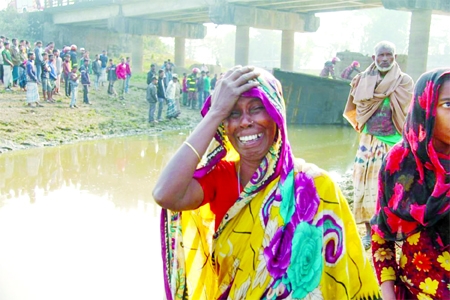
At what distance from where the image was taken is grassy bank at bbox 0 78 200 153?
1273cm

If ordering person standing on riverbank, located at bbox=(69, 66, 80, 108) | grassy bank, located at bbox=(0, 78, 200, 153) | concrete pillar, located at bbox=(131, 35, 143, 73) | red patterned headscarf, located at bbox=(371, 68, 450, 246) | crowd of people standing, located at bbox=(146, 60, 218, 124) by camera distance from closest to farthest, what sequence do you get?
red patterned headscarf, located at bbox=(371, 68, 450, 246), grassy bank, located at bbox=(0, 78, 200, 153), person standing on riverbank, located at bbox=(69, 66, 80, 108), crowd of people standing, located at bbox=(146, 60, 218, 124), concrete pillar, located at bbox=(131, 35, 143, 73)

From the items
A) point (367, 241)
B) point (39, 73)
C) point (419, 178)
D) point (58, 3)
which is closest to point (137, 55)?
point (58, 3)

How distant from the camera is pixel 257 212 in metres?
2.04

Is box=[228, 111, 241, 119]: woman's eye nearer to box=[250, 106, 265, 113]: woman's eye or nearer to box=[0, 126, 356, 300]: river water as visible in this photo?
box=[250, 106, 265, 113]: woman's eye

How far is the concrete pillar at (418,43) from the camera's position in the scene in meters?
21.0

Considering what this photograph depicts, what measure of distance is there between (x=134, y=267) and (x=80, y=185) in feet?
12.9

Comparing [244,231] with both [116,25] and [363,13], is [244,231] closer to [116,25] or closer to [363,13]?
[116,25]

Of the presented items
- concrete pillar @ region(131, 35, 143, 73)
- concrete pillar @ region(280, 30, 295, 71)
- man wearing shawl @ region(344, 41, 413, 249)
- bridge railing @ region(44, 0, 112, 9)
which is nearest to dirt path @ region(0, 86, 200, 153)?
man wearing shawl @ region(344, 41, 413, 249)

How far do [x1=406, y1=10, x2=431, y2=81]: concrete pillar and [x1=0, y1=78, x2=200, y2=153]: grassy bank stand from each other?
9.00 metres

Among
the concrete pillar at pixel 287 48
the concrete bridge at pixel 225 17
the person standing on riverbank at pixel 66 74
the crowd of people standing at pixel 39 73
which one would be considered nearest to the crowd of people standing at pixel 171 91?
the crowd of people standing at pixel 39 73

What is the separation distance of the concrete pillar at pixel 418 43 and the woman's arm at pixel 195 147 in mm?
20740

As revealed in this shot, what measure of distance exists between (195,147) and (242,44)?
2743cm

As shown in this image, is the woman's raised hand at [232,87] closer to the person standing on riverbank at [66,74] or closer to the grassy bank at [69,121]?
the grassy bank at [69,121]

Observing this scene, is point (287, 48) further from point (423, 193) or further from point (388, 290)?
→ point (423, 193)
